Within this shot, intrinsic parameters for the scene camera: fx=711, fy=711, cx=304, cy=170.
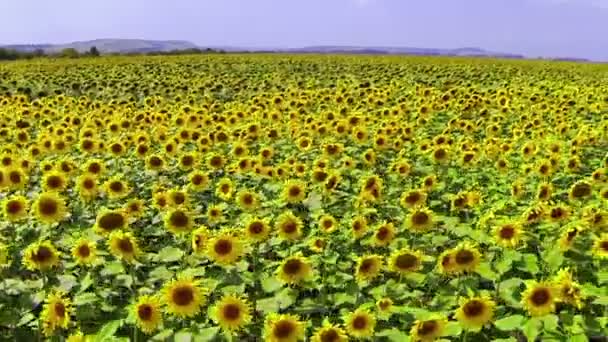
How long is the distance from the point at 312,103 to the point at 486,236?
38.0ft

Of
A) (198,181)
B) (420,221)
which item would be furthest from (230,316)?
(198,181)

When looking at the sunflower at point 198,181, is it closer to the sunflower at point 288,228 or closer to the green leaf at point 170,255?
the sunflower at point 288,228

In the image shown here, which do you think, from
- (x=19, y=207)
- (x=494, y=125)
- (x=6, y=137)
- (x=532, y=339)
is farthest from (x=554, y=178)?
(x=6, y=137)

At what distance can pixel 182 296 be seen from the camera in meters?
4.79

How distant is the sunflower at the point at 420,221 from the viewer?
634cm

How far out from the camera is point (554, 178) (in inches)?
350

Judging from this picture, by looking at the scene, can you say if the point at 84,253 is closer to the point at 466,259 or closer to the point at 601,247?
the point at 466,259

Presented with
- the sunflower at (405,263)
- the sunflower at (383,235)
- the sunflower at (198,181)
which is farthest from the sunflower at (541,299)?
the sunflower at (198,181)

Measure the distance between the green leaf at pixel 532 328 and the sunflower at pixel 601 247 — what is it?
1058mm

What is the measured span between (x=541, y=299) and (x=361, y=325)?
1.17m

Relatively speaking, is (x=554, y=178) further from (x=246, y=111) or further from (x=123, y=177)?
(x=246, y=111)

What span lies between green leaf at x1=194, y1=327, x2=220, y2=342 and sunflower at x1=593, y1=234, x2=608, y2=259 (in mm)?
2881

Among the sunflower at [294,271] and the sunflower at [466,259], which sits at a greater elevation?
the sunflower at [466,259]

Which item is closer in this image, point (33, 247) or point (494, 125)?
point (33, 247)
